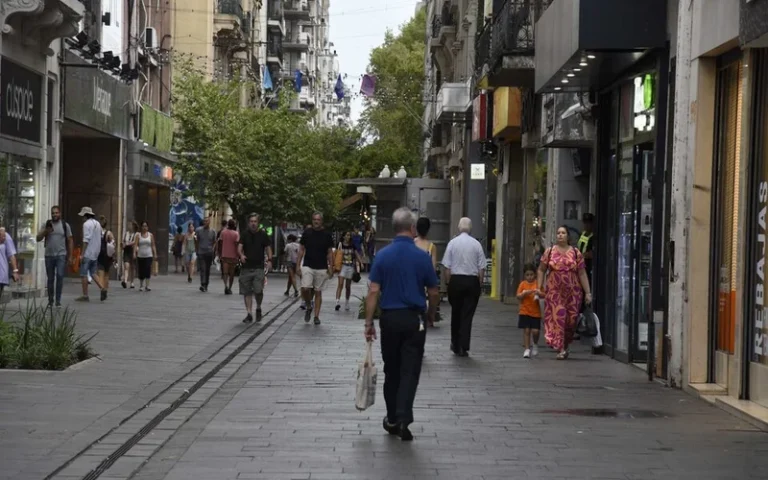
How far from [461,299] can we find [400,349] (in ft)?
24.8

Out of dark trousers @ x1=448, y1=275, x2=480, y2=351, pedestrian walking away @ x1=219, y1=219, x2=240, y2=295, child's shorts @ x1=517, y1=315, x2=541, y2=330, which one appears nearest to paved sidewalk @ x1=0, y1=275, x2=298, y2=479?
dark trousers @ x1=448, y1=275, x2=480, y2=351

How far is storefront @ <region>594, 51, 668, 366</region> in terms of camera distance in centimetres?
1622

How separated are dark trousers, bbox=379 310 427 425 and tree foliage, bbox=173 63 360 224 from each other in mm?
43274

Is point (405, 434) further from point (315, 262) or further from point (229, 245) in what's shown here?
point (229, 245)

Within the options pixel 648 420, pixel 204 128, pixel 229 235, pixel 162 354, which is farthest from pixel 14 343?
pixel 204 128

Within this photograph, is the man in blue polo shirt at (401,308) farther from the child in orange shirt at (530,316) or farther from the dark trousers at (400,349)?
the child in orange shirt at (530,316)

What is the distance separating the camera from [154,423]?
11.5 meters

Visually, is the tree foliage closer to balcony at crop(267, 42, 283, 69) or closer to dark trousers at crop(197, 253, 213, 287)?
dark trousers at crop(197, 253, 213, 287)

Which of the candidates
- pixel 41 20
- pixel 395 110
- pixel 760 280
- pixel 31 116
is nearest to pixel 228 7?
pixel 395 110

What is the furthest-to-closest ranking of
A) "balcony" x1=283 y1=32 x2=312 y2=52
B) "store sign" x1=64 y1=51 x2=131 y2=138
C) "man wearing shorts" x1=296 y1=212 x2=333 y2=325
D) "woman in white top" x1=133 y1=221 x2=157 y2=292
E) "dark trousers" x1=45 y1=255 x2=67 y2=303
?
"balcony" x1=283 y1=32 x2=312 y2=52, "woman in white top" x1=133 y1=221 x2=157 y2=292, "store sign" x1=64 y1=51 x2=131 y2=138, "dark trousers" x1=45 y1=255 x2=67 y2=303, "man wearing shorts" x1=296 y1=212 x2=333 y2=325

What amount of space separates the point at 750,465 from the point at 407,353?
277 centimetres

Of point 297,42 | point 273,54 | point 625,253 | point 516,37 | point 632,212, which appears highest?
point 297,42

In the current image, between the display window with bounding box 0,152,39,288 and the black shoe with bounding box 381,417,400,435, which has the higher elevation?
the display window with bounding box 0,152,39,288

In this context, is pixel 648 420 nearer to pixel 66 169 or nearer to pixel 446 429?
pixel 446 429
